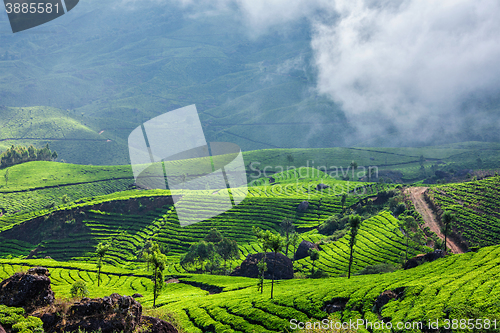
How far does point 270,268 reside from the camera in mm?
65500

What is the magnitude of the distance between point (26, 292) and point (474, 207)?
322ft

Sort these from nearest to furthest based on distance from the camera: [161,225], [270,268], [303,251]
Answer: [270,268]
[303,251]
[161,225]

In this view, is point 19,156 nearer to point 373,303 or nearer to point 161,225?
point 161,225

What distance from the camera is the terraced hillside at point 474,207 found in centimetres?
7556

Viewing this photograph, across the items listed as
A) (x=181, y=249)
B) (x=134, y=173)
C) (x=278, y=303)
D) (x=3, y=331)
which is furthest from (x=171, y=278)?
(x=134, y=173)

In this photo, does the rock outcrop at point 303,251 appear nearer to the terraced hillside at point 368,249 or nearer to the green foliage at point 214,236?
the terraced hillside at point 368,249

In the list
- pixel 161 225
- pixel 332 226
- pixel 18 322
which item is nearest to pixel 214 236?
pixel 161 225

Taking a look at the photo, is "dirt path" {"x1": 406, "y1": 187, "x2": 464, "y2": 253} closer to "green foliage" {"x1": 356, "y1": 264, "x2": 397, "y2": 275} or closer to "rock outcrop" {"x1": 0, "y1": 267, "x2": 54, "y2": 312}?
"green foliage" {"x1": 356, "y1": 264, "x2": 397, "y2": 275}

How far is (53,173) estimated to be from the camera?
16550 cm

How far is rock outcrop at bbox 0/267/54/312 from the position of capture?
28109mm

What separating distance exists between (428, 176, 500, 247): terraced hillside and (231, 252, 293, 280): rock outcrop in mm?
39856

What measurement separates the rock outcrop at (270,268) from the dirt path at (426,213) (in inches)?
1382

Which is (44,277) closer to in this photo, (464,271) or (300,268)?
(464,271)

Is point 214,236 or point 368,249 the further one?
point 214,236
